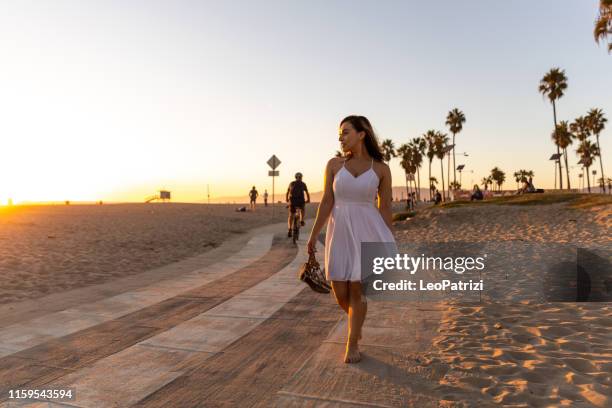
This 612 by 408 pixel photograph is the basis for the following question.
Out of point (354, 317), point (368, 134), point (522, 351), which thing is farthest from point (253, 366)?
point (522, 351)

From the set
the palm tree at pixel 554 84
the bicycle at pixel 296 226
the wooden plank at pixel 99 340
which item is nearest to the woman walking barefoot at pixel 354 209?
the wooden plank at pixel 99 340

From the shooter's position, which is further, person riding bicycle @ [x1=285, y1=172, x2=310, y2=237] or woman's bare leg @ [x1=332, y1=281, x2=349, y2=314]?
person riding bicycle @ [x1=285, y1=172, x2=310, y2=237]

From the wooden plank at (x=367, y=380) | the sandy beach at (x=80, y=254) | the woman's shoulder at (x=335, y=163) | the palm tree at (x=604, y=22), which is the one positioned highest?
the palm tree at (x=604, y=22)

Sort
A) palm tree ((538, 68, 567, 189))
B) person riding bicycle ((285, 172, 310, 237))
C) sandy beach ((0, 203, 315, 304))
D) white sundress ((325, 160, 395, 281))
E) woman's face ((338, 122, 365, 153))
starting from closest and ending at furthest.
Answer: white sundress ((325, 160, 395, 281)) → woman's face ((338, 122, 365, 153)) → sandy beach ((0, 203, 315, 304)) → person riding bicycle ((285, 172, 310, 237)) → palm tree ((538, 68, 567, 189))

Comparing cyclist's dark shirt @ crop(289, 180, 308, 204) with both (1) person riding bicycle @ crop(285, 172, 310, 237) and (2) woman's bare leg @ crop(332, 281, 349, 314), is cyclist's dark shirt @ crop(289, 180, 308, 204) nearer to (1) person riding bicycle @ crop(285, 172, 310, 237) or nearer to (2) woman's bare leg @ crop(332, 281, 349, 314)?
(1) person riding bicycle @ crop(285, 172, 310, 237)

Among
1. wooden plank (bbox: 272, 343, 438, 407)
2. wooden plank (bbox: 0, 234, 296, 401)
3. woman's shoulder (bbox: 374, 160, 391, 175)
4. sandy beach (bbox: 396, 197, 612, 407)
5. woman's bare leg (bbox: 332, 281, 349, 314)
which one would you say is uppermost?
woman's shoulder (bbox: 374, 160, 391, 175)

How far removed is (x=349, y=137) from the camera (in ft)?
11.1

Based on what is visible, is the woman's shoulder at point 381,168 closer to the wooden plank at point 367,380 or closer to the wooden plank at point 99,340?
the wooden plank at point 367,380

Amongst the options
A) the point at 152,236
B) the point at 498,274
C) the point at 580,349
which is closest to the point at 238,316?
the point at 580,349

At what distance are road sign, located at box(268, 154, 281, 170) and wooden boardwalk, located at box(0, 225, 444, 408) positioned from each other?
1614cm

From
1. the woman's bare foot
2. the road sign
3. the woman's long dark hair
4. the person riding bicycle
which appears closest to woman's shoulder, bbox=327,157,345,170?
the woman's long dark hair

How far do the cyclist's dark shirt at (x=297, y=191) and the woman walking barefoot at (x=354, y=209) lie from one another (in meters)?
9.07

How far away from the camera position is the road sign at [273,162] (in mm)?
22133

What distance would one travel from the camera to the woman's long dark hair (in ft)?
11.2
